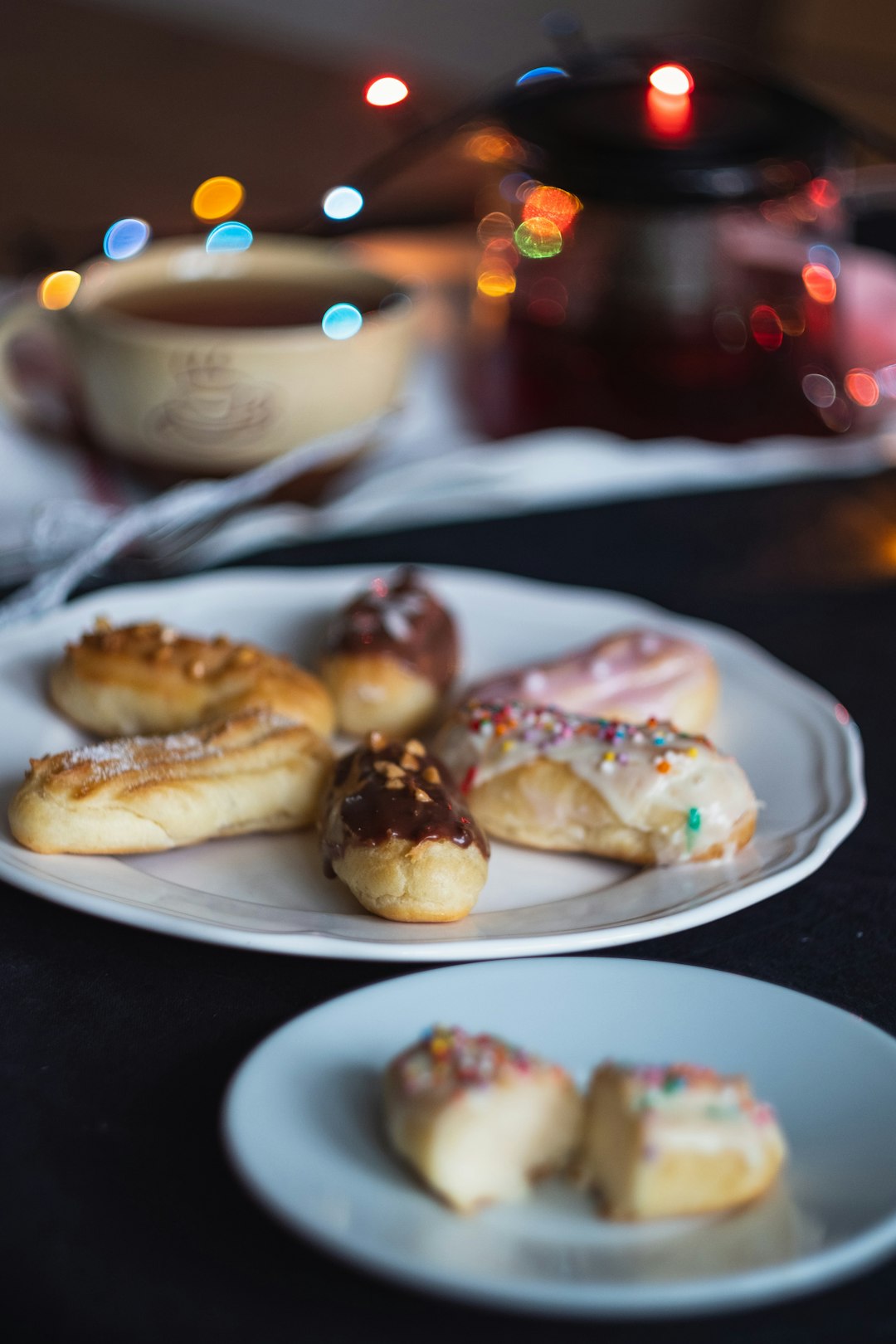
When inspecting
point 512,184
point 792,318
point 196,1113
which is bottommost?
point 196,1113

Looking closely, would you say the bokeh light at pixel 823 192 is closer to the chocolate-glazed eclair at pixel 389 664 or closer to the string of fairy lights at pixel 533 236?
the string of fairy lights at pixel 533 236

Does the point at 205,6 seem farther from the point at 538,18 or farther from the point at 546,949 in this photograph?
the point at 546,949

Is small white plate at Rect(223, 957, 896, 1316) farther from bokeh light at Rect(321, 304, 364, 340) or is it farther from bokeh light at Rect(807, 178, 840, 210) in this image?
bokeh light at Rect(807, 178, 840, 210)

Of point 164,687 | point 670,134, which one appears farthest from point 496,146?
point 164,687

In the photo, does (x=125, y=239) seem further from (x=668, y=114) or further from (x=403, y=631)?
(x=403, y=631)

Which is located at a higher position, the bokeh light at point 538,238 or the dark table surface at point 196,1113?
the bokeh light at point 538,238

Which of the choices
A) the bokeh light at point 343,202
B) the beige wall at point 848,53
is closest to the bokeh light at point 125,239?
the bokeh light at point 343,202

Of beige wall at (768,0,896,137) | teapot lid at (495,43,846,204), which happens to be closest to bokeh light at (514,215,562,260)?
teapot lid at (495,43,846,204)
